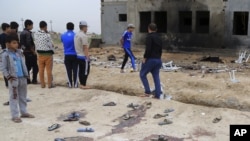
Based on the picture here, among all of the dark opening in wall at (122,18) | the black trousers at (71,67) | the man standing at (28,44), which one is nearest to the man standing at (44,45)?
the man standing at (28,44)

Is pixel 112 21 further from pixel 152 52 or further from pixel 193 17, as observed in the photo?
pixel 152 52

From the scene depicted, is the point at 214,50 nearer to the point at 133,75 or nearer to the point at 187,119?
the point at 133,75

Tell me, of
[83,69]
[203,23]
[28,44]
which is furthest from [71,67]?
[203,23]

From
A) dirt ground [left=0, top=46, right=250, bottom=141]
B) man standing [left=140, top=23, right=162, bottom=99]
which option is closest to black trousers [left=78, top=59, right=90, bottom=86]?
dirt ground [left=0, top=46, right=250, bottom=141]

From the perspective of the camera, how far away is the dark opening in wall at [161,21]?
1902 centimetres

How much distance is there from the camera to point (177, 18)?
17.6m

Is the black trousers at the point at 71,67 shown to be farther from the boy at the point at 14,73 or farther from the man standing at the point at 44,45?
the boy at the point at 14,73

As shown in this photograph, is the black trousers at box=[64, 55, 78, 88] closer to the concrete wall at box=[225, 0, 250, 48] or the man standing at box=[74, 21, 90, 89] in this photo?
the man standing at box=[74, 21, 90, 89]

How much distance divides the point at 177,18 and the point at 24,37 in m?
9.56

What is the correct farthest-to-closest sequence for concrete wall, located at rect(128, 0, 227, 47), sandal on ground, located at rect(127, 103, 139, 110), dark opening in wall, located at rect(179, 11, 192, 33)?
dark opening in wall, located at rect(179, 11, 192, 33), concrete wall, located at rect(128, 0, 227, 47), sandal on ground, located at rect(127, 103, 139, 110)

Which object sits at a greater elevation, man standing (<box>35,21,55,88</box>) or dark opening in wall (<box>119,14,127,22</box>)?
dark opening in wall (<box>119,14,127,22</box>)

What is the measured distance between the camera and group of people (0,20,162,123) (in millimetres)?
6852

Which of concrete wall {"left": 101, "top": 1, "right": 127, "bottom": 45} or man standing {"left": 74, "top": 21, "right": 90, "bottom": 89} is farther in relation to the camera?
concrete wall {"left": 101, "top": 1, "right": 127, "bottom": 45}

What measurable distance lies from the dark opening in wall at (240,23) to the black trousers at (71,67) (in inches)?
368
